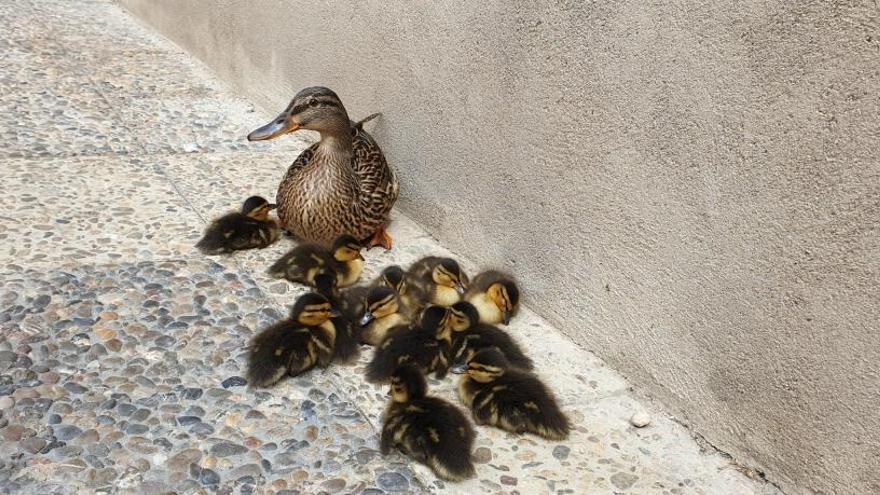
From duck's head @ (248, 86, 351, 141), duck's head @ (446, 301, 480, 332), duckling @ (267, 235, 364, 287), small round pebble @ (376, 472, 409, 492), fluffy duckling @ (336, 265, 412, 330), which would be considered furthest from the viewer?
duck's head @ (248, 86, 351, 141)

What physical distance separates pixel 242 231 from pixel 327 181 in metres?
0.48

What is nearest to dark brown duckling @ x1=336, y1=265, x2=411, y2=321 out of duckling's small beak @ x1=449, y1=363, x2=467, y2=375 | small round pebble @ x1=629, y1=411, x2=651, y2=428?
duckling's small beak @ x1=449, y1=363, x2=467, y2=375

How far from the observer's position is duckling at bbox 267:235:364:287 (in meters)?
3.68

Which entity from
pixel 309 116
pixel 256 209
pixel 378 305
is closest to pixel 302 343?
pixel 378 305

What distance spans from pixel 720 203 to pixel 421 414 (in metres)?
1.22

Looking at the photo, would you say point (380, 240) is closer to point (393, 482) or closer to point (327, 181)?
point (327, 181)

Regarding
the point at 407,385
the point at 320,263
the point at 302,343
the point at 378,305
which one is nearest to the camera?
the point at 407,385

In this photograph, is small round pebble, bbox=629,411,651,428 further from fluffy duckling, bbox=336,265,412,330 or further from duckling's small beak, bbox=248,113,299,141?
duckling's small beak, bbox=248,113,299,141

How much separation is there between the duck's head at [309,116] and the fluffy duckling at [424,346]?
125 cm

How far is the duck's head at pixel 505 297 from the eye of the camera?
3.53 meters

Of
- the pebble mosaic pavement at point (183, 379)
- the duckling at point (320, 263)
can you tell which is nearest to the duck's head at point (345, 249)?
the duckling at point (320, 263)

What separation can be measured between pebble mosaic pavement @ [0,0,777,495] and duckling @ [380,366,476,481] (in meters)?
0.05

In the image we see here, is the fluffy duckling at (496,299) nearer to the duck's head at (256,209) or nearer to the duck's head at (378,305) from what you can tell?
the duck's head at (378,305)

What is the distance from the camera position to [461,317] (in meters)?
3.22
